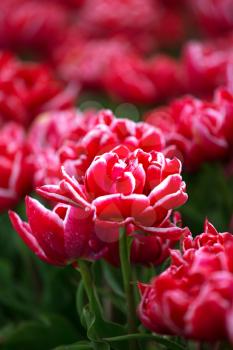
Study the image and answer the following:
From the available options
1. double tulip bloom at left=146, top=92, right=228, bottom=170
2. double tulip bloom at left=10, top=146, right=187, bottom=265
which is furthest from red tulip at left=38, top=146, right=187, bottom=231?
double tulip bloom at left=146, top=92, right=228, bottom=170

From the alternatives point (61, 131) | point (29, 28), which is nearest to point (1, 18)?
point (29, 28)

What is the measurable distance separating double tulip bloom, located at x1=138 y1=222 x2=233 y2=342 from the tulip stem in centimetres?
3

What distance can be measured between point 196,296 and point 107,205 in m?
0.08

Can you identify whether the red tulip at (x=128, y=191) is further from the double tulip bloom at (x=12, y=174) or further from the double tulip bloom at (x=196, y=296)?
the double tulip bloom at (x=12, y=174)

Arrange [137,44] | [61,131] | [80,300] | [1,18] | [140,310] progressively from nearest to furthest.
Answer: [140,310]
[80,300]
[61,131]
[1,18]
[137,44]

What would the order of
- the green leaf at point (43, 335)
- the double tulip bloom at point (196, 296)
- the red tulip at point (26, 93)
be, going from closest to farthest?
the double tulip bloom at point (196, 296)
the green leaf at point (43, 335)
the red tulip at point (26, 93)

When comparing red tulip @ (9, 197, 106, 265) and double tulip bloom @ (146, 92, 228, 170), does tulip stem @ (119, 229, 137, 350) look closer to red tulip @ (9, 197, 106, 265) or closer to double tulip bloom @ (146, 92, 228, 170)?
red tulip @ (9, 197, 106, 265)

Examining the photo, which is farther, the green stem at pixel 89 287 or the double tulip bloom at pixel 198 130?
the double tulip bloom at pixel 198 130

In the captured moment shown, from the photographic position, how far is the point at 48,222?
1.40ft

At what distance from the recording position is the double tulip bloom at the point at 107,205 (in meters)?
0.40

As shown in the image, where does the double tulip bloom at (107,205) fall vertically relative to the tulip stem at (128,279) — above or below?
above

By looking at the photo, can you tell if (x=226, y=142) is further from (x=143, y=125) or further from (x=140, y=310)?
(x=140, y=310)

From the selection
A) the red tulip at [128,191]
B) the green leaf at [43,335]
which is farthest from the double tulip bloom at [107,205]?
the green leaf at [43,335]

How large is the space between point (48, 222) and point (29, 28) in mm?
693
